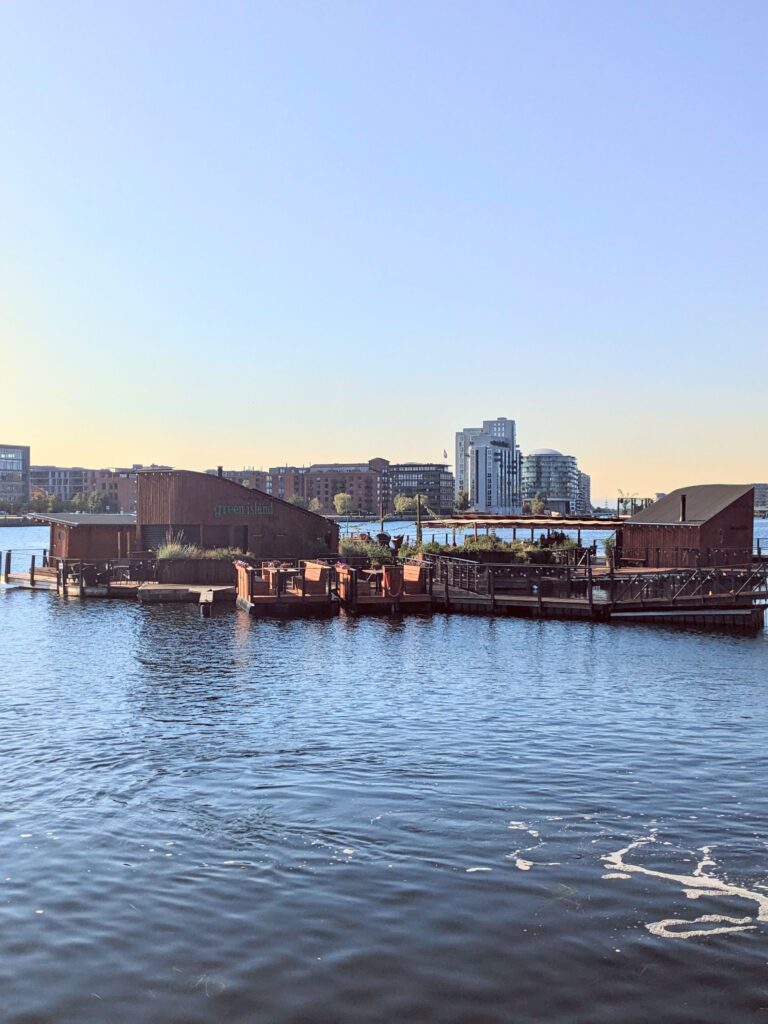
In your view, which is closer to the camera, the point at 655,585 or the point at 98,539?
the point at 655,585

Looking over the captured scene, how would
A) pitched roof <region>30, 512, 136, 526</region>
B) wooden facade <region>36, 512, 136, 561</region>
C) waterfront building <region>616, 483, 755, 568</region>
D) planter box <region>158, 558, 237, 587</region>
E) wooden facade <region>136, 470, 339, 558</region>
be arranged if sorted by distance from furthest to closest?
1. pitched roof <region>30, 512, 136, 526</region>
2. wooden facade <region>36, 512, 136, 561</region>
3. wooden facade <region>136, 470, 339, 558</region>
4. waterfront building <region>616, 483, 755, 568</region>
5. planter box <region>158, 558, 237, 587</region>

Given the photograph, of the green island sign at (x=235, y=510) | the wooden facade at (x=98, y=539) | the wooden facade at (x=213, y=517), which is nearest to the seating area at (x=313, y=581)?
the wooden facade at (x=213, y=517)

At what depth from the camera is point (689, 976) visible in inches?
492

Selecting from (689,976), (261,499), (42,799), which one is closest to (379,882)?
(689,976)

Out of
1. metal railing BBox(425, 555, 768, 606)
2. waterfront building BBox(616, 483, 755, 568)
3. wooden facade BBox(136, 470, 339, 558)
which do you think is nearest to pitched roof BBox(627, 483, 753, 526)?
waterfront building BBox(616, 483, 755, 568)

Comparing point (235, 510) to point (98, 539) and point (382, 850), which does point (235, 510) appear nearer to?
point (98, 539)

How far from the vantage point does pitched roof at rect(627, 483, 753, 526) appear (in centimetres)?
6844

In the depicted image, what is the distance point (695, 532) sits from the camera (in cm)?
6650

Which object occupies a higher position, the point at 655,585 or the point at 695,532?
the point at 695,532

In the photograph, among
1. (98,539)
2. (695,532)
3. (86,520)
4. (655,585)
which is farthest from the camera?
(86,520)

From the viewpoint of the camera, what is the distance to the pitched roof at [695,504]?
68438 millimetres

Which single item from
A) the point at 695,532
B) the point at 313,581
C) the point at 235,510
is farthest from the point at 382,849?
the point at 235,510

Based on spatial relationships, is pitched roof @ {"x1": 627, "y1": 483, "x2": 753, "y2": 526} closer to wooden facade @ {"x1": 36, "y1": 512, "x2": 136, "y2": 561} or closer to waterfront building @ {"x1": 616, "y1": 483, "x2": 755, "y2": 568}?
waterfront building @ {"x1": 616, "y1": 483, "x2": 755, "y2": 568}

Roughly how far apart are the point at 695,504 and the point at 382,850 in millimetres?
59749
